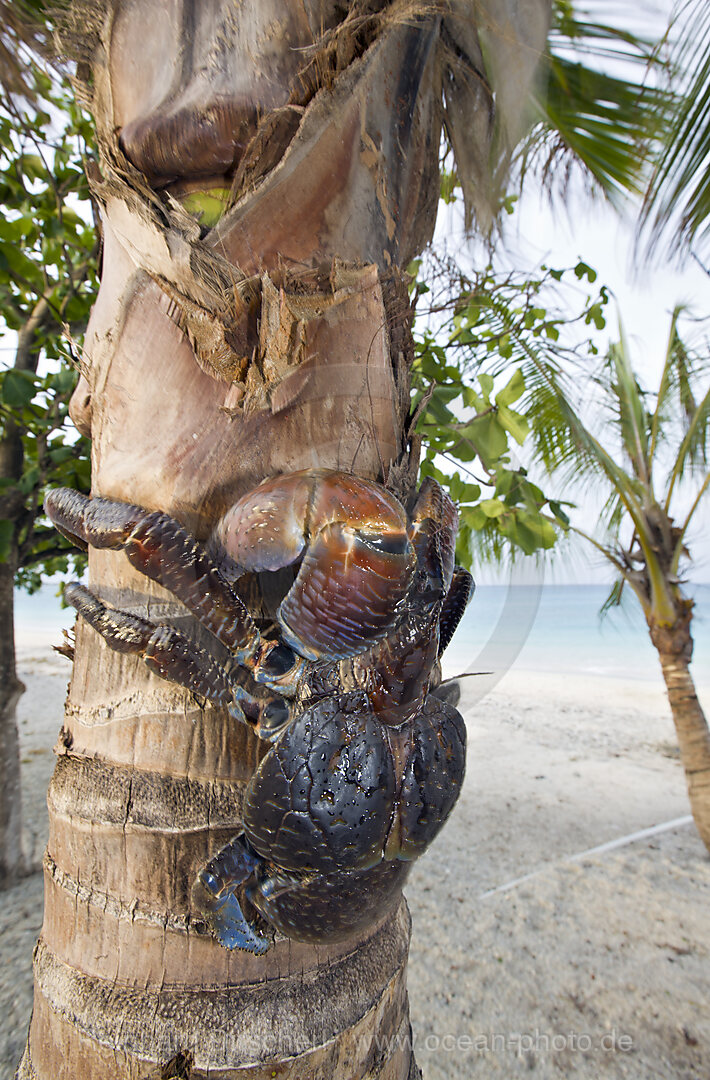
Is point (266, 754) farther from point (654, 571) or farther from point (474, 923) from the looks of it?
point (654, 571)

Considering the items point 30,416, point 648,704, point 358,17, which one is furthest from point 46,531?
point 648,704

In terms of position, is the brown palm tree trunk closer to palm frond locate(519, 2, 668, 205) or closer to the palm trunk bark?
palm frond locate(519, 2, 668, 205)

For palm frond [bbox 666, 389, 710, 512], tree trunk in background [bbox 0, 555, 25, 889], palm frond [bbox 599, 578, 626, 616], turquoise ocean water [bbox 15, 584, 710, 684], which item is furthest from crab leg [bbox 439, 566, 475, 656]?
palm frond [bbox 599, 578, 626, 616]

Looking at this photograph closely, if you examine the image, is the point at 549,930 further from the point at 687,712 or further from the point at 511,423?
the point at 511,423

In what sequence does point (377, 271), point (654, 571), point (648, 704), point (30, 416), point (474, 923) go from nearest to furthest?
point (377, 271) < point (30, 416) < point (474, 923) < point (654, 571) < point (648, 704)

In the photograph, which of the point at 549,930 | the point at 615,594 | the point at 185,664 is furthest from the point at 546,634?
the point at 185,664

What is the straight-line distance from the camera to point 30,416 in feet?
9.40

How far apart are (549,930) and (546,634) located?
16803 mm

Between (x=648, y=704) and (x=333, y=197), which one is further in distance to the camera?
(x=648, y=704)

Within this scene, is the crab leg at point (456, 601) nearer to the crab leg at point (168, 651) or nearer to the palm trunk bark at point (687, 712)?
the crab leg at point (168, 651)

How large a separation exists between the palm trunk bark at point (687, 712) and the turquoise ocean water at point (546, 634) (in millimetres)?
218

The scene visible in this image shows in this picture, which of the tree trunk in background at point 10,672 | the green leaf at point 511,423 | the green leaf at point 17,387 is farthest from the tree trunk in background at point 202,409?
the tree trunk in background at point 10,672

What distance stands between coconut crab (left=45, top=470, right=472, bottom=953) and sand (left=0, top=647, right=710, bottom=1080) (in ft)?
1.56

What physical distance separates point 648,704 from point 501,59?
11.8m
